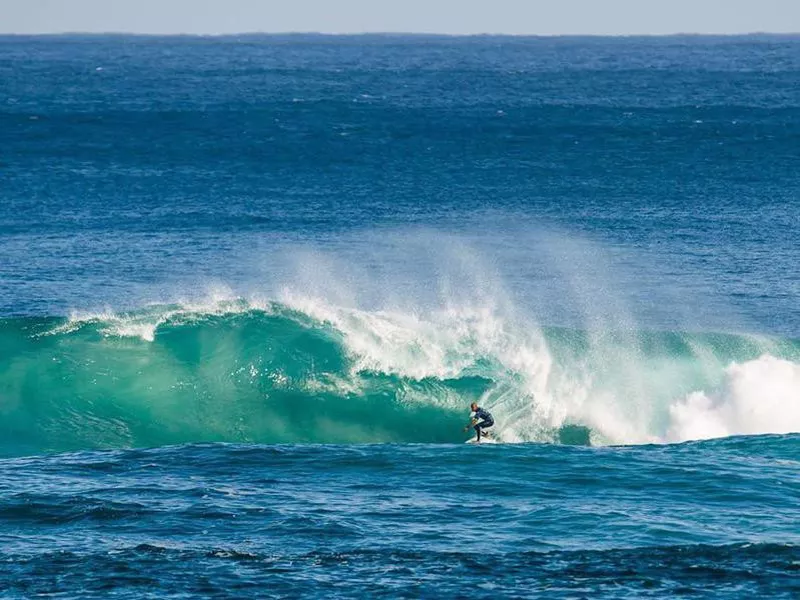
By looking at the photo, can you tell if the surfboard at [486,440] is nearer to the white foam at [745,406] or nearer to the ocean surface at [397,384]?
the ocean surface at [397,384]

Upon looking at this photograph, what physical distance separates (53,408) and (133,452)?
5.65m

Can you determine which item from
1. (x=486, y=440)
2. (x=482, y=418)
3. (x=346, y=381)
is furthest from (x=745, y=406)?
(x=346, y=381)

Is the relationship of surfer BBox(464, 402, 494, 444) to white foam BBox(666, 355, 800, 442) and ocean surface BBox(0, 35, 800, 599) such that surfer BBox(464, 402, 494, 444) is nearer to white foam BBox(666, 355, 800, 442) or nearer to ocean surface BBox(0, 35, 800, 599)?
ocean surface BBox(0, 35, 800, 599)

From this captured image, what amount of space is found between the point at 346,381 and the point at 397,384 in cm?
146

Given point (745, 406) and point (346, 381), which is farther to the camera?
point (346, 381)

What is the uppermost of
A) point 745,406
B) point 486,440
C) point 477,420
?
point 477,420

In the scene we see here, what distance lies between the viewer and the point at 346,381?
39406 mm

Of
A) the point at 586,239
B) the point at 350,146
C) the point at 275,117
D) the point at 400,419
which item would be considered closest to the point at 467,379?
the point at 400,419

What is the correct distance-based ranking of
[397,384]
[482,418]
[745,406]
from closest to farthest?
1. [482,418]
2. [397,384]
3. [745,406]

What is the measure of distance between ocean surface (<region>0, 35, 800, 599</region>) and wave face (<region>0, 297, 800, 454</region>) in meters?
0.09

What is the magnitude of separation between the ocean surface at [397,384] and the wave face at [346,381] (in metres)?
0.09

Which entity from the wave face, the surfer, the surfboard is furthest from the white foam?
the surfer

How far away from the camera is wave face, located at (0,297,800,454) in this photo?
37.9 m

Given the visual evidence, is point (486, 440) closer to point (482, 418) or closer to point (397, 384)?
point (482, 418)
